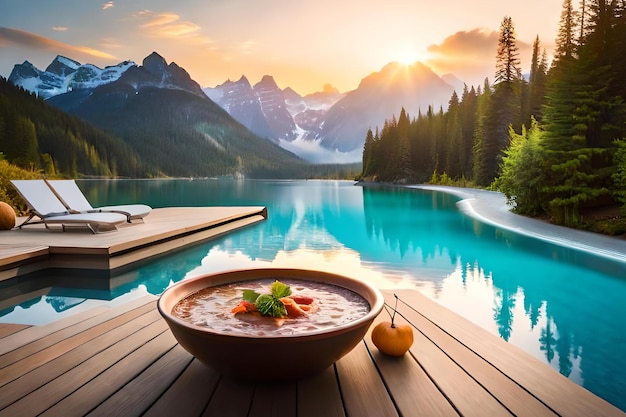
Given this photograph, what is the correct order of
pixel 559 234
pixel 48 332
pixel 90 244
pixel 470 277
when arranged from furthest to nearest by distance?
pixel 559 234 → pixel 470 277 → pixel 90 244 → pixel 48 332

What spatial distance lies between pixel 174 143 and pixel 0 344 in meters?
118

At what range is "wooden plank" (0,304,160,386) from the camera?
201cm

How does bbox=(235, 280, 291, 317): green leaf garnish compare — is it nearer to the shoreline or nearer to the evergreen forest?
the shoreline

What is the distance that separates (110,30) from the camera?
60.6 m

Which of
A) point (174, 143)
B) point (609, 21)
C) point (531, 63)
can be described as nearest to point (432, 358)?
point (609, 21)

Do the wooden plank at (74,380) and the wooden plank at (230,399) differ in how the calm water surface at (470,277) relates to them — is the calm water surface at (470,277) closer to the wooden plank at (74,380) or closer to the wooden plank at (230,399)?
the wooden plank at (230,399)

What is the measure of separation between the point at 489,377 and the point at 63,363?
2.05m

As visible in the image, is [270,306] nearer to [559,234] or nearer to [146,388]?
[146,388]

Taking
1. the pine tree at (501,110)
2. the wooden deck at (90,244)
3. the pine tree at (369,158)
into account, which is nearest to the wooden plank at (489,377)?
the wooden deck at (90,244)

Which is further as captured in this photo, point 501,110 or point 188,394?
point 501,110

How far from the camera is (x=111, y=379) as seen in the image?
1878mm

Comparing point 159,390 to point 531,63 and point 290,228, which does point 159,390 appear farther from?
point 531,63

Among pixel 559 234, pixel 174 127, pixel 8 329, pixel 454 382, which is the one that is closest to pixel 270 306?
pixel 454 382

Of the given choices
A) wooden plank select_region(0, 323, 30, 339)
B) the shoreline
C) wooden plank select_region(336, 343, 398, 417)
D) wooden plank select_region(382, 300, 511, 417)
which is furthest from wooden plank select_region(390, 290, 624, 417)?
the shoreline
